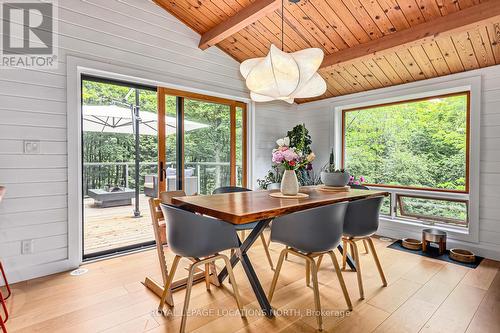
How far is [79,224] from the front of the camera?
284 cm

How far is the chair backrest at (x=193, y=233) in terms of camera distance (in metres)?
1.68

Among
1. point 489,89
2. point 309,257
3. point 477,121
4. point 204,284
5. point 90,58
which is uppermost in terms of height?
point 90,58

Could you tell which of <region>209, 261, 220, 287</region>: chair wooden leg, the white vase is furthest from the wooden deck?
the white vase

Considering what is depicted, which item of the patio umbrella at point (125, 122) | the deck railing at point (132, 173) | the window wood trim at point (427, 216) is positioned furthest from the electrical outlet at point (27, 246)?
the window wood trim at point (427, 216)

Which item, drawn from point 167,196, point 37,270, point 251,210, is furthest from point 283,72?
point 37,270

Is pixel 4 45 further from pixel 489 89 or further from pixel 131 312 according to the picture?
pixel 489 89

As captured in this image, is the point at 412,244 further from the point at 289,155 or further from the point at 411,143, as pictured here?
the point at 289,155

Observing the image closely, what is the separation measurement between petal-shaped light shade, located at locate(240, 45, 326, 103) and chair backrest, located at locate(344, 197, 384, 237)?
43.6 inches

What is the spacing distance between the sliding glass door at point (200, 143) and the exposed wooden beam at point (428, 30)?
1.80 metres

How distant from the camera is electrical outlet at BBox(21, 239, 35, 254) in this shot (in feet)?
8.26

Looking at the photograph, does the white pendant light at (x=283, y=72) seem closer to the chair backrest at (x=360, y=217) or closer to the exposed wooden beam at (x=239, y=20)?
the exposed wooden beam at (x=239, y=20)

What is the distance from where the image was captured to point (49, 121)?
2.63 metres

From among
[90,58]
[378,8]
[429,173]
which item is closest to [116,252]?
[90,58]

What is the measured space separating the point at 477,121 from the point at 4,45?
5122mm
